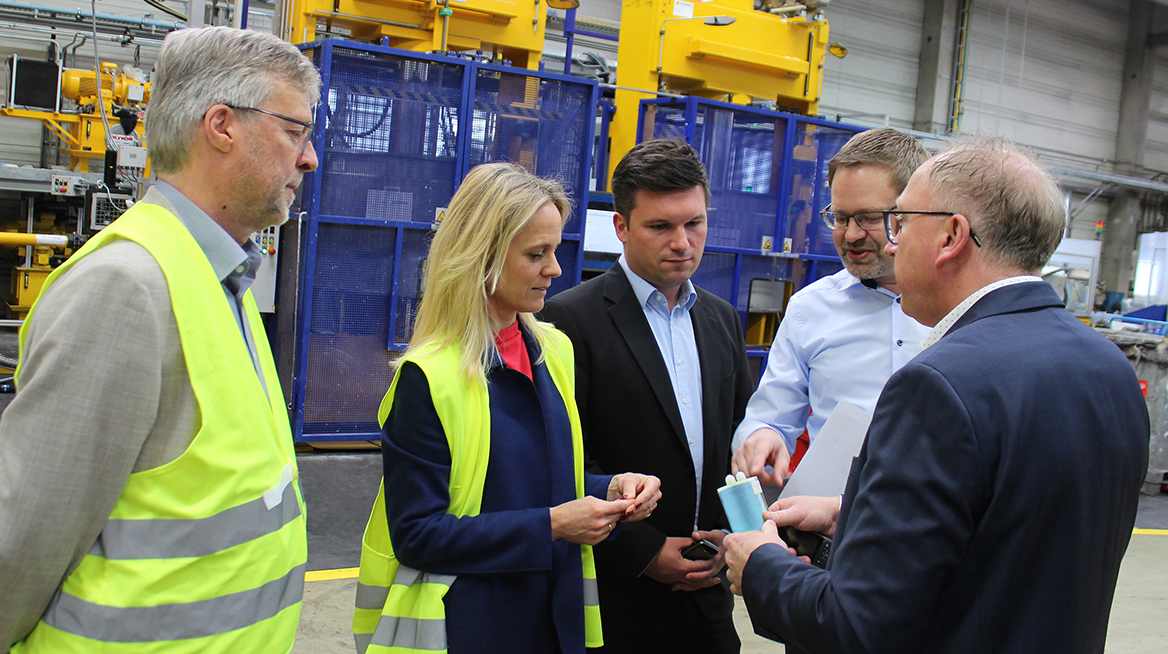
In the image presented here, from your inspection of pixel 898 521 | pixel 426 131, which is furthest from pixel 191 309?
pixel 426 131

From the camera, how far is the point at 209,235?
1.36m

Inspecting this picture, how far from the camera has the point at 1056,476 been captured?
117 cm

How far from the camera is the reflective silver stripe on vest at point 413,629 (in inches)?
63.6

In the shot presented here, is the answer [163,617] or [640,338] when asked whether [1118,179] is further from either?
[163,617]

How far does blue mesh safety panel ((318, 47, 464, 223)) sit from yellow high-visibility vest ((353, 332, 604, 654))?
4043mm

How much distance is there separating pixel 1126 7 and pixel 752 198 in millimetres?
14902

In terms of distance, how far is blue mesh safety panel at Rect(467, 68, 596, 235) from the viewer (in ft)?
19.0

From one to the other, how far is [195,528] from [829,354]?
159cm

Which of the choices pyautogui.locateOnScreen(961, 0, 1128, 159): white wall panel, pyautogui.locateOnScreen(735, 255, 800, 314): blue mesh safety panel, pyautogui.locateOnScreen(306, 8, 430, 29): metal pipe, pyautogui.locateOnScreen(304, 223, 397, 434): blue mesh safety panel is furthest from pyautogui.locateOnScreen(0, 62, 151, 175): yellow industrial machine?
pyautogui.locateOnScreen(961, 0, 1128, 159): white wall panel

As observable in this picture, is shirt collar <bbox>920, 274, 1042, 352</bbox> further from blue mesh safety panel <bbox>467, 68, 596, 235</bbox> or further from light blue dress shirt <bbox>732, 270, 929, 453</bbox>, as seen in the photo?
blue mesh safety panel <bbox>467, 68, 596, 235</bbox>

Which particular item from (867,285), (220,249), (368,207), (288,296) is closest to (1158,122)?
(368,207)

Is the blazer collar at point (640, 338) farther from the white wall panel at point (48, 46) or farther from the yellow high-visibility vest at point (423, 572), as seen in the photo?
the white wall panel at point (48, 46)

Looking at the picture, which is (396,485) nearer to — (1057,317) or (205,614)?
(205,614)

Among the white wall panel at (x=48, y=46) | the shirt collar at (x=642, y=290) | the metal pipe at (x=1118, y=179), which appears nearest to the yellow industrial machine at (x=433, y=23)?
the shirt collar at (x=642, y=290)
